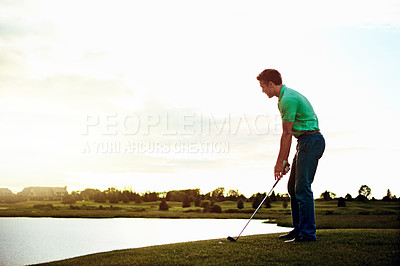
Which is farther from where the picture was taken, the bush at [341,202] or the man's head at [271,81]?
the bush at [341,202]

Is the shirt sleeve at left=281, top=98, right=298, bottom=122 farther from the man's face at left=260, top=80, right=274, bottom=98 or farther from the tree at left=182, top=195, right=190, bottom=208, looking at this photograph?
the tree at left=182, top=195, right=190, bottom=208

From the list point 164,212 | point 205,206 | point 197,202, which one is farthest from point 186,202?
point 164,212

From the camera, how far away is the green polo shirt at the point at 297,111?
6227 millimetres

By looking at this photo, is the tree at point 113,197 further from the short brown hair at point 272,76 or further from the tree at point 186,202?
the short brown hair at point 272,76

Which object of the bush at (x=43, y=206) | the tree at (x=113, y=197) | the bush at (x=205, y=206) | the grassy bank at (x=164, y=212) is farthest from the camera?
the tree at (x=113, y=197)

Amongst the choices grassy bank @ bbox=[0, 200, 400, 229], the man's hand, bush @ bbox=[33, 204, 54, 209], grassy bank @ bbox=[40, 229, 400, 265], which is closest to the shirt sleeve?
the man's hand

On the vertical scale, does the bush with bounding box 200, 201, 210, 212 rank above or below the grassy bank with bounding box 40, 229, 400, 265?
below

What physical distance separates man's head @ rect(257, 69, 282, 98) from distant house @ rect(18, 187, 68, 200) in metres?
55.9

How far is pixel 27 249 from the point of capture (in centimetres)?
1423

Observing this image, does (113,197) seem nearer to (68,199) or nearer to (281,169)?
(68,199)

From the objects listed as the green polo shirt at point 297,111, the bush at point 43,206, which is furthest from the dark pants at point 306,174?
the bush at point 43,206

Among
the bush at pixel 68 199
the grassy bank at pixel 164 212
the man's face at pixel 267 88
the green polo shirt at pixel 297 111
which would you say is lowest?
the grassy bank at pixel 164 212

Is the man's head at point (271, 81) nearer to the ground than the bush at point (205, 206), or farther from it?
farther from it

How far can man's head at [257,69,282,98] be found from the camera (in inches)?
258
